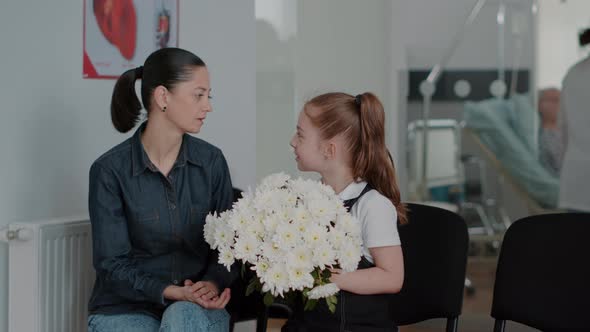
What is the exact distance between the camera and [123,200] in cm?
250

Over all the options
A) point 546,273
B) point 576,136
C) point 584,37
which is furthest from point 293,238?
point 584,37

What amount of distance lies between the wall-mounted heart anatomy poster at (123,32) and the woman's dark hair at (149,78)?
2.29 ft

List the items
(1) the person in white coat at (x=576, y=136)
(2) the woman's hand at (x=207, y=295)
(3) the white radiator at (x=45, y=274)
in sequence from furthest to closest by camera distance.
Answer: (1) the person in white coat at (x=576, y=136), (3) the white radiator at (x=45, y=274), (2) the woman's hand at (x=207, y=295)

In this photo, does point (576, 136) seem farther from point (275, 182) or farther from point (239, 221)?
point (239, 221)

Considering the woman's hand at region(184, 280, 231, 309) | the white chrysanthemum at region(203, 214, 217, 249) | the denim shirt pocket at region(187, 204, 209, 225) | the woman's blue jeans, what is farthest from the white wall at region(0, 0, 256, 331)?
the white chrysanthemum at region(203, 214, 217, 249)

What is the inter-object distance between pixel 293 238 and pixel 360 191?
44cm

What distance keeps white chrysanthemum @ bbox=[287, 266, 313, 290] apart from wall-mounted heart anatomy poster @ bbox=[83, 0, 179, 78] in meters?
1.62

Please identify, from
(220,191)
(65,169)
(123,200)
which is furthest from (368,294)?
(65,169)

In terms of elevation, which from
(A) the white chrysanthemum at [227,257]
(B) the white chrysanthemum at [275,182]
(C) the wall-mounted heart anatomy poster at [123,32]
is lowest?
(A) the white chrysanthemum at [227,257]

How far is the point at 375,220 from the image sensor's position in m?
2.24

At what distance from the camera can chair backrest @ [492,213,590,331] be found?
7.25ft

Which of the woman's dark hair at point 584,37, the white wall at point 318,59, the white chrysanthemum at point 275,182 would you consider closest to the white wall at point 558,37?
the woman's dark hair at point 584,37

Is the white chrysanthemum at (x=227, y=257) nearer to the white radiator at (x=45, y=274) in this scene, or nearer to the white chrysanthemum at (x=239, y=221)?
the white chrysanthemum at (x=239, y=221)

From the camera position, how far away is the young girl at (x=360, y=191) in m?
2.20
